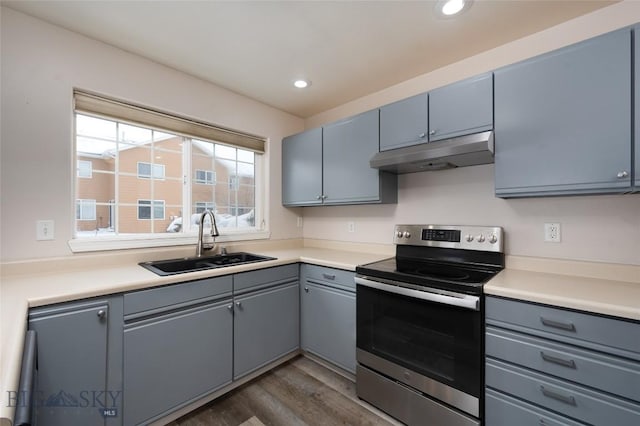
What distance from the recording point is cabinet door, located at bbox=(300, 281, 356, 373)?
79.6 inches

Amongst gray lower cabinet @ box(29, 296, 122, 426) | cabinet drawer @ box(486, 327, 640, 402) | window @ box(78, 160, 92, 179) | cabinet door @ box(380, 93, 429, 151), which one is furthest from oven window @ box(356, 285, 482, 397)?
window @ box(78, 160, 92, 179)

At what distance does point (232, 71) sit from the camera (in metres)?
2.22

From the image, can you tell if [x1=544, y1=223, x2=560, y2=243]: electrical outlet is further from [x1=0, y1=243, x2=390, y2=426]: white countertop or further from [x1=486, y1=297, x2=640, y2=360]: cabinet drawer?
[x1=0, y1=243, x2=390, y2=426]: white countertop

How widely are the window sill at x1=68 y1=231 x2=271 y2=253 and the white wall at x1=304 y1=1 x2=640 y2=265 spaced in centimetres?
126

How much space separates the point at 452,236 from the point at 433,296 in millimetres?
653

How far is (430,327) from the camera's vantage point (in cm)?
156

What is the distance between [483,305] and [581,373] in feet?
1.35

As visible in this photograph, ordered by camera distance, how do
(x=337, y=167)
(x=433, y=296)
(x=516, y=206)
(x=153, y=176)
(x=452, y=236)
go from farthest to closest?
1. (x=337, y=167)
2. (x=153, y=176)
3. (x=452, y=236)
4. (x=516, y=206)
5. (x=433, y=296)

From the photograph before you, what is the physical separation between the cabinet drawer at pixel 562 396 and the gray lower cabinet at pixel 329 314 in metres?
0.90

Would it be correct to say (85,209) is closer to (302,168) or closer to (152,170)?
(152,170)

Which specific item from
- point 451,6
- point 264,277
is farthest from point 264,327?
point 451,6

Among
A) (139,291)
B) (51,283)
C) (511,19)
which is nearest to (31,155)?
(51,283)

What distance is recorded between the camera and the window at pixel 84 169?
1.86 m

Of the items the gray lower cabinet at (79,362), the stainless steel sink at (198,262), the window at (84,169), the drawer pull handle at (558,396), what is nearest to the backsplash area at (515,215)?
the drawer pull handle at (558,396)
